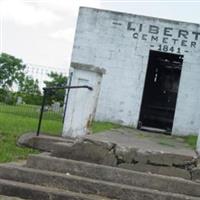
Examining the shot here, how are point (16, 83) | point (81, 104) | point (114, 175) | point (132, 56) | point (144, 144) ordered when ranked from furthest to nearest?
point (16, 83)
point (132, 56)
point (81, 104)
point (144, 144)
point (114, 175)

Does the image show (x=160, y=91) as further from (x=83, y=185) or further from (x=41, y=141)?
(x=83, y=185)

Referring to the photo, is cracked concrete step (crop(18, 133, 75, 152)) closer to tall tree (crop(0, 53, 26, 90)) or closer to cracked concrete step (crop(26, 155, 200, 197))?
cracked concrete step (crop(26, 155, 200, 197))

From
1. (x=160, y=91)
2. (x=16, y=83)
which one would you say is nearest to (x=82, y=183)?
(x=160, y=91)

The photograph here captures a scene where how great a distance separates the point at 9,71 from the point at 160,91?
1662cm

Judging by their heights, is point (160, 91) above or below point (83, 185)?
above

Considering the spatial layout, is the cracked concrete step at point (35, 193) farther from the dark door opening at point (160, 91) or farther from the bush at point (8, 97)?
the bush at point (8, 97)

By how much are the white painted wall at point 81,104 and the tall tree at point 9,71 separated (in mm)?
21841

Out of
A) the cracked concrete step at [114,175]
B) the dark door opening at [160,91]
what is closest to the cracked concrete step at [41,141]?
the cracked concrete step at [114,175]

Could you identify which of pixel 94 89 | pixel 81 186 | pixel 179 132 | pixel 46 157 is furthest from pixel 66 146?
pixel 179 132

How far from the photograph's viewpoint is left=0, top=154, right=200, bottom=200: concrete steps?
6.84m

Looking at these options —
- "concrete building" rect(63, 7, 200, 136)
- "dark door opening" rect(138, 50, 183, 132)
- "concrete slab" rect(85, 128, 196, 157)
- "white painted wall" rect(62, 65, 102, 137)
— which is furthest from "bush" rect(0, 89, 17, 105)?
"concrete slab" rect(85, 128, 196, 157)

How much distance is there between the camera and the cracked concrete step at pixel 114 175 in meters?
7.15

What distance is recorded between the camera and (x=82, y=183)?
7.02 m

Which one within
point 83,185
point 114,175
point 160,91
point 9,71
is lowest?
point 83,185
